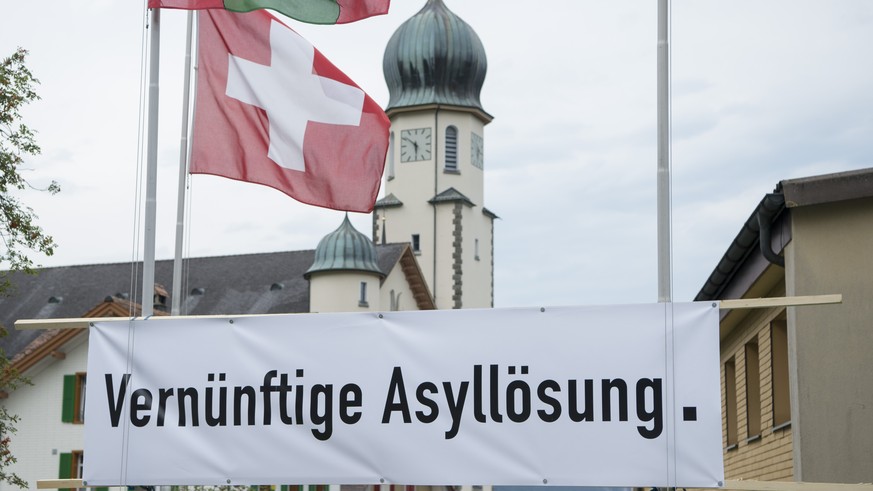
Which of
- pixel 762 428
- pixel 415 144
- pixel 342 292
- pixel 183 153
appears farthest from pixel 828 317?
pixel 415 144

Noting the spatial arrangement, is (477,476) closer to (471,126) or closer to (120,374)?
(120,374)

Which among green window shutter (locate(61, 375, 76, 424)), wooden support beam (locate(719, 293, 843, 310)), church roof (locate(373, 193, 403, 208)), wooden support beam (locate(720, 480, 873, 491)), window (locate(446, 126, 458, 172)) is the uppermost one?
window (locate(446, 126, 458, 172))

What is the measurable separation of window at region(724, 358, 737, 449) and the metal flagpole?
1108cm

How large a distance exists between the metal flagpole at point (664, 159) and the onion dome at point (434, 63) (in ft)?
228

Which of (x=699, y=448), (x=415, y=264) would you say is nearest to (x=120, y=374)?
(x=699, y=448)

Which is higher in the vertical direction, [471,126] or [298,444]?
[471,126]

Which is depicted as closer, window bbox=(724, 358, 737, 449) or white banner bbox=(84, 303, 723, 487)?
white banner bbox=(84, 303, 723, 487)

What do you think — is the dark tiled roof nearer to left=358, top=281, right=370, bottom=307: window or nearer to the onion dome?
left=358, top=281, right=370, bottom=307: window

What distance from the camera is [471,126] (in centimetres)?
7956

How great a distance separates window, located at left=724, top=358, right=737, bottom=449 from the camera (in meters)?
19.5

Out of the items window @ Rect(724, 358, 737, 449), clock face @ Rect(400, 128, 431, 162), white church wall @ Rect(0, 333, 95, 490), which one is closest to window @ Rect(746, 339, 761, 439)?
window @ Rect(724, 358, 737, 449)

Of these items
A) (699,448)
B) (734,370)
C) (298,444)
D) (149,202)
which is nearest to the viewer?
(699,448)

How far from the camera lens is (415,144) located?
259 ft

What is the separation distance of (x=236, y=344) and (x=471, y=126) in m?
71.4
